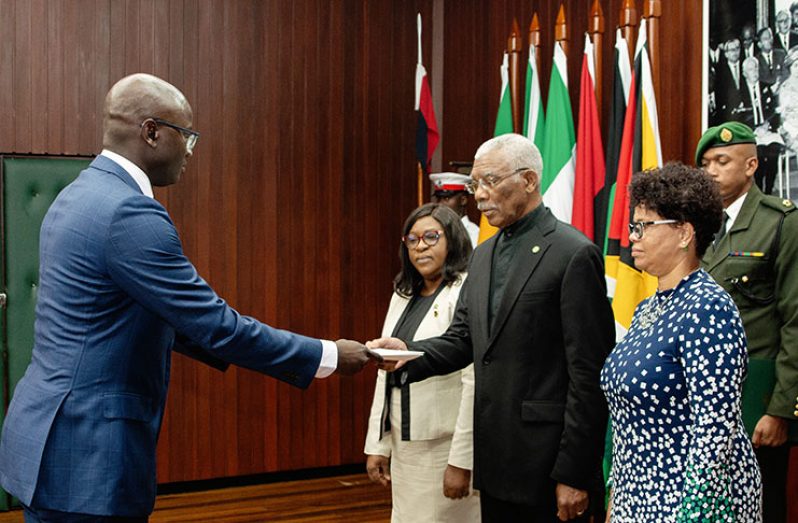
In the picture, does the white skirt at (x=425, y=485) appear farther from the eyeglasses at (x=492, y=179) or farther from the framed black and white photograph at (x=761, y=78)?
the framed black and white photograph at (x=761, y=78)

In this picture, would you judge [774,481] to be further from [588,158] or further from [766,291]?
[588,158]

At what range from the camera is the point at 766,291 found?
9.98 ft

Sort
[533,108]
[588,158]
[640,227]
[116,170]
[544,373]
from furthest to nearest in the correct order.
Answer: [533,108] → [588,158] → [544,373] → [640,227] → [116,170]

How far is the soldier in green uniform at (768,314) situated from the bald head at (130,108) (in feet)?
5.74

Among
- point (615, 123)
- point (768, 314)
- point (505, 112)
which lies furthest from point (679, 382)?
point (505, 112)

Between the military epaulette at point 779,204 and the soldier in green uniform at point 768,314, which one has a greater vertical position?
the military epaulette at point 779,204

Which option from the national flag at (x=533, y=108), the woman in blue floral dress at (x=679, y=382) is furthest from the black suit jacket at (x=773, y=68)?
the woman in blue floral dress at (x=679, y=382)

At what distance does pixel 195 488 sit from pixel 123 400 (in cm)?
360

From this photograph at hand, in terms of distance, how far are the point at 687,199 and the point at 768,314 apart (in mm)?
1050

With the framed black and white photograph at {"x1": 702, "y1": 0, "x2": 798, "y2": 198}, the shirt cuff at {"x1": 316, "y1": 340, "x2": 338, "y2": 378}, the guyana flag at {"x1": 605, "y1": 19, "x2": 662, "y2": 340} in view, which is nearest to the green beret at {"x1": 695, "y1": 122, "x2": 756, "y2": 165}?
the framed black and white photograph at {"x1": 702, "y1": 0, "x2": 798, "y2": 198}

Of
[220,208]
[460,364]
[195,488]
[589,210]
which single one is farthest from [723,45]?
[195,488]

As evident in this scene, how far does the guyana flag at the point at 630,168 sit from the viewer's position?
3986 mm

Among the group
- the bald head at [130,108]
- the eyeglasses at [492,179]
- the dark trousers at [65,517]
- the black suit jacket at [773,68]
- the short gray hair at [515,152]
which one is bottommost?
the dark trousers at [65,517]

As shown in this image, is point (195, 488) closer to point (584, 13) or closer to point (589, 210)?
point (589, 210)
